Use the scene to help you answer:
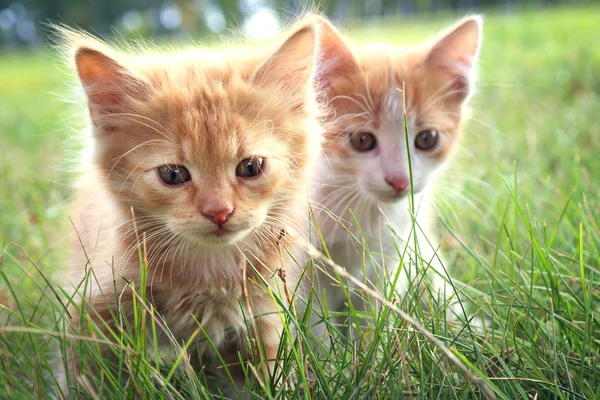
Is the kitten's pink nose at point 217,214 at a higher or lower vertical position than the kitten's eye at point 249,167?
lower

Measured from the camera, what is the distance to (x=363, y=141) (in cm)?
184

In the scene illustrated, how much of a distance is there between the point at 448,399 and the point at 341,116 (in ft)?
3.19

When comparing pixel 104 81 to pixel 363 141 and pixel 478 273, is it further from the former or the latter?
pixel 478 273

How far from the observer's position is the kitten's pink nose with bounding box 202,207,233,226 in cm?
128

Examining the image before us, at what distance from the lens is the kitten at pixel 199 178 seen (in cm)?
133

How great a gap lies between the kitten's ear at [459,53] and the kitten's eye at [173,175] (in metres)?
1.01

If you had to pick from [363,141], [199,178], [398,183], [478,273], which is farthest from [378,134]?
Result: [199,178]

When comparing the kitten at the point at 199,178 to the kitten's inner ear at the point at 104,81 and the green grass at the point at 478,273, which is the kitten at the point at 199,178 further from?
the green grass at the point at 478,273

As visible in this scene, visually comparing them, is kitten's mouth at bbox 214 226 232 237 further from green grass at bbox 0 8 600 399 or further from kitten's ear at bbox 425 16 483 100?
kitten's ear at bbox 425 16 483 100

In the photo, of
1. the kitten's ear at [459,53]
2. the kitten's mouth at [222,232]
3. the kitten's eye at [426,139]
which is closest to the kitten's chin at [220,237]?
the kitten's mouth at [222,232]

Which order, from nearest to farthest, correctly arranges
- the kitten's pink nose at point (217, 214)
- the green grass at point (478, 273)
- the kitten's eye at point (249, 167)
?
the green grass at point (478, 273) → the kitten's pink nose at point (217, 214) → the kitten's eye at point (249, 167)

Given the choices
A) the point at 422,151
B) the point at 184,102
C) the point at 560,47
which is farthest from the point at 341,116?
the point at 560,47

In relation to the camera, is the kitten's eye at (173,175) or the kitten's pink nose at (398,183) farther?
the kitten's pink nose at (398,183)

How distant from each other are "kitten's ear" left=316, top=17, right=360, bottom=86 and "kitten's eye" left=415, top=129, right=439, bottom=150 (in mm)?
312
